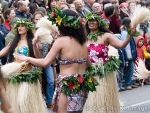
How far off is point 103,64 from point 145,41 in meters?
5.06

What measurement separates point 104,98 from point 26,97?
132 cm

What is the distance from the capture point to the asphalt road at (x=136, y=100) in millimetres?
10323

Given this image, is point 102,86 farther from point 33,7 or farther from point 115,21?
point 115,21

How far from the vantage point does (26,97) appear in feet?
29.3

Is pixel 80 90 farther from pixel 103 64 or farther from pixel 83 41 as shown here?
pixel 103 64

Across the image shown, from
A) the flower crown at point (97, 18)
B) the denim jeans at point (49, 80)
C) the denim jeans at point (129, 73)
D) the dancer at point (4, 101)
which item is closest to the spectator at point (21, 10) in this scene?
the denim jeans at point (49, 80)

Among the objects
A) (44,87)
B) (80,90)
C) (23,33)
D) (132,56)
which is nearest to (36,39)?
(23,33)

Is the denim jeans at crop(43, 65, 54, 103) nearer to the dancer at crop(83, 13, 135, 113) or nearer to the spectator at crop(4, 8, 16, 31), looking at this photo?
the spectator at crop(4, 8, 16, 31)

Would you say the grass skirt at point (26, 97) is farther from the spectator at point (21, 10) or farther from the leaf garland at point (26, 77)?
the spectator at point (21, 10)

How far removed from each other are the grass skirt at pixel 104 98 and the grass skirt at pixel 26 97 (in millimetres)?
824

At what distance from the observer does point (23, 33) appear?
9.42m

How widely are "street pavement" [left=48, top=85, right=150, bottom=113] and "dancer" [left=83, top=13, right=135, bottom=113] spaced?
46.8 inches

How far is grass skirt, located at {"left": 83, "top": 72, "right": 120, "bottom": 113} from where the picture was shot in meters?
8.88

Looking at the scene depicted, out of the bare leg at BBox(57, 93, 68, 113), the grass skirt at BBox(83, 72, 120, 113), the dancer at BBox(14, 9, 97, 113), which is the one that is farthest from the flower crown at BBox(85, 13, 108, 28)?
the bare leg at BBox(57, 93, 68, 113)
